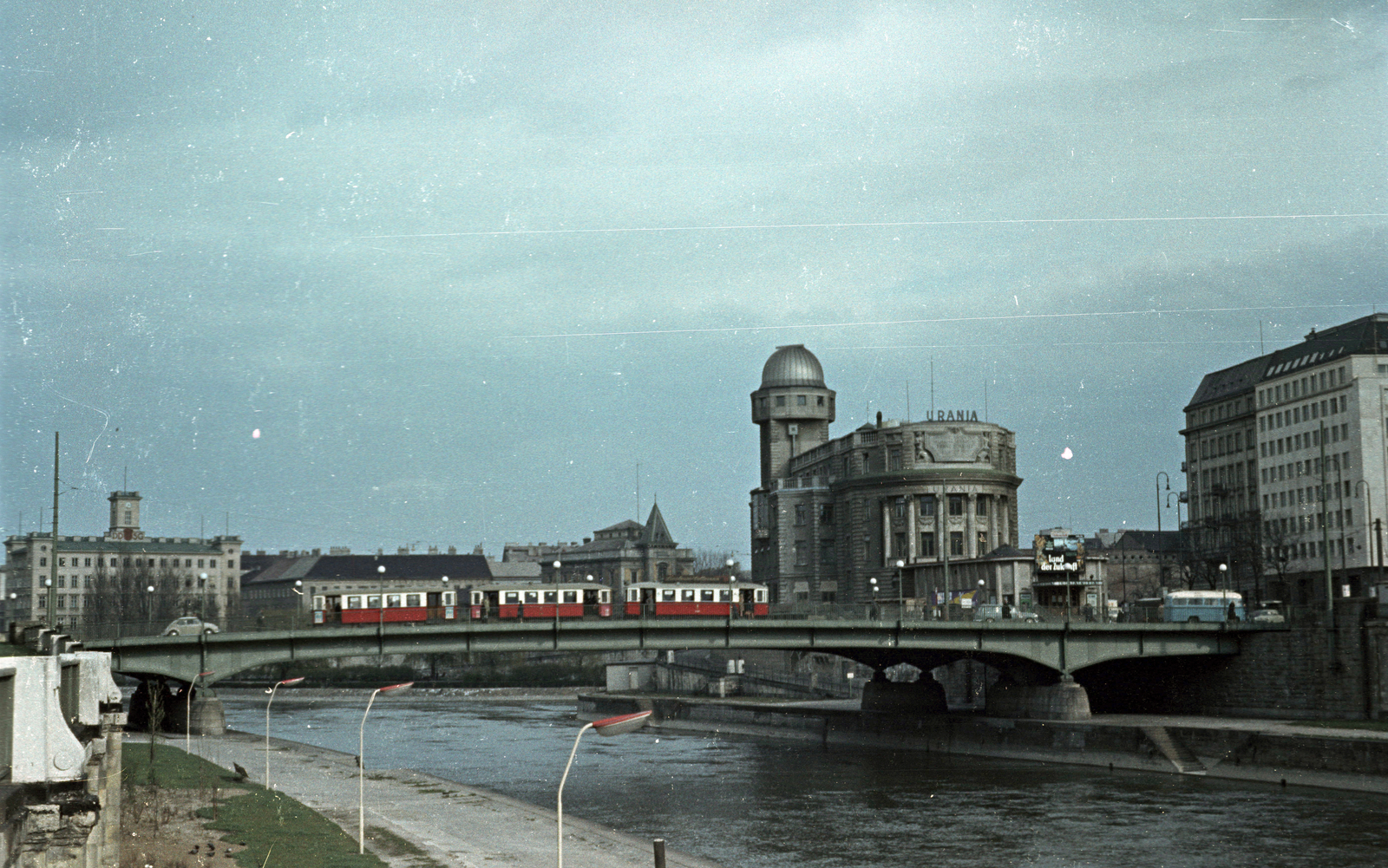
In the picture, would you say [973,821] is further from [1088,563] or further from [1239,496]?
[1239,496]

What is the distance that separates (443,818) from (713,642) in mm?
26732

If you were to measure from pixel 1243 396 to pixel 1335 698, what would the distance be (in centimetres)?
9935

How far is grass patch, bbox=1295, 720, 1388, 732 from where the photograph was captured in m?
65.6

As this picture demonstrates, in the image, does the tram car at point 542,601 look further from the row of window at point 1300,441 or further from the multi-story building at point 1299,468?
the row of window at point 1300,441

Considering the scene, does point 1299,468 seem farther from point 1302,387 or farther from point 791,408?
point 791,408

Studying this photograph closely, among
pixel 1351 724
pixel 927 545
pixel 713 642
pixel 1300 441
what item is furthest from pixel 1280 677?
pixel 1300 441

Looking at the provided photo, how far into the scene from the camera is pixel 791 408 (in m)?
192

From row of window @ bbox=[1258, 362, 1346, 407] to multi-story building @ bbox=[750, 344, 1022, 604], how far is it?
2744 cm

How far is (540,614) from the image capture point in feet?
276

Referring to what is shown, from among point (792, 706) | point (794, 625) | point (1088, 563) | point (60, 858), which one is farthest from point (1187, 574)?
point (60, 858)

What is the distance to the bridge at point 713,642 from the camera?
231 ft

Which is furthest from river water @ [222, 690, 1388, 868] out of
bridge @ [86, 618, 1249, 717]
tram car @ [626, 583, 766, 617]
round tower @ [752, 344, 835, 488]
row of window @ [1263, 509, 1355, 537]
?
round tower @ [752, 344, 835, 488]

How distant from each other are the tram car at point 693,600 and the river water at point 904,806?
856 cm

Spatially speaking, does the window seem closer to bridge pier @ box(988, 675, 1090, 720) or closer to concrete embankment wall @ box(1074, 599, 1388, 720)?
concrete embankment wall @ box(1074, 599, 1388, 720)
